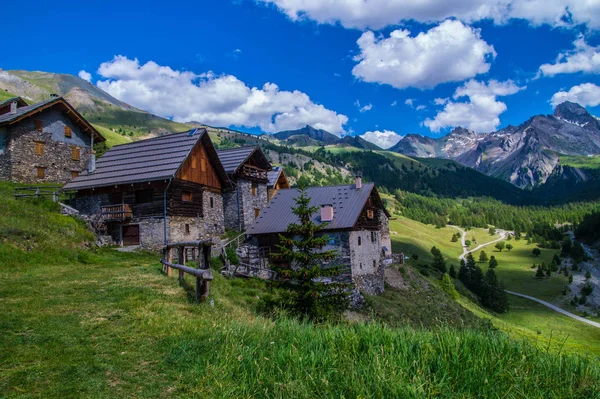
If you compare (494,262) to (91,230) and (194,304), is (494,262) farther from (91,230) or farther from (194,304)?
Answer: (194,304)

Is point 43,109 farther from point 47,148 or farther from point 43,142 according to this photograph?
point 47,148

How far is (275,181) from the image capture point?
166 feet

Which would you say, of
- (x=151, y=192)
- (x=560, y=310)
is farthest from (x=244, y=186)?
(x=560, y=310)

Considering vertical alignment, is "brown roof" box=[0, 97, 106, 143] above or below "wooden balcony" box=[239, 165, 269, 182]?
above

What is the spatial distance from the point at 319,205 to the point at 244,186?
8832 mm

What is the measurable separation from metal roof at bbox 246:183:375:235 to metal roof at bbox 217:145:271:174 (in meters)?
5.46

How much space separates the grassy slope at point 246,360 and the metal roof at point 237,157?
3289 centimetres

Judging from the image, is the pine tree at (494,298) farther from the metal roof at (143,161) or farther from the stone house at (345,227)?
the metal roof at (143,161)

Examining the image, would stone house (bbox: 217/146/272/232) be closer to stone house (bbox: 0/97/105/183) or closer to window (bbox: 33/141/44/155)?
stone house (bbox: 0/97/105/183)

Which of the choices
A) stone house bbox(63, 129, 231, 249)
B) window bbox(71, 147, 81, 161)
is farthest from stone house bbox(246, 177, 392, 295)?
window bbox(71, 147, 81, 161)

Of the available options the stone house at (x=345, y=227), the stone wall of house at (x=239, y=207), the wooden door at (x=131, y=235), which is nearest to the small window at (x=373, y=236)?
the stone house at (x=345, y=227)

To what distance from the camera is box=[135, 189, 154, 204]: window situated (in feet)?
109

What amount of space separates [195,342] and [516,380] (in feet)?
18.3

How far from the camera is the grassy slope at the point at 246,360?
573 centimetres
